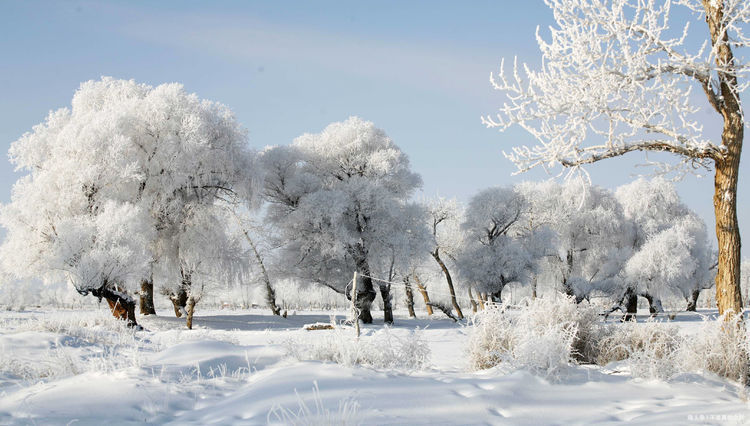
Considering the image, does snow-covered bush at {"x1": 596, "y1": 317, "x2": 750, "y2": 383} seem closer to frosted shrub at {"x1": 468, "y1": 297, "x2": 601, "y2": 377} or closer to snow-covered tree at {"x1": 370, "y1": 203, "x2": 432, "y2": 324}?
frosted shrub at {"x1": 468, "y1": 297, "x2": 601, "y2": 377}

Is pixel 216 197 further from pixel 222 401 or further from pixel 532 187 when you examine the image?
pixel 532 187

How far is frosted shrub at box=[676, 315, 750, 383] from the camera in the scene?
7125 mm

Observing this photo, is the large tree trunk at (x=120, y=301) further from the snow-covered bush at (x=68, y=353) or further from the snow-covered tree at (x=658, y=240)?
the snow-covered tree at (x=658, y=240)

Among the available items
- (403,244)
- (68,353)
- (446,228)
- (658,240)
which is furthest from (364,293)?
(68,353)

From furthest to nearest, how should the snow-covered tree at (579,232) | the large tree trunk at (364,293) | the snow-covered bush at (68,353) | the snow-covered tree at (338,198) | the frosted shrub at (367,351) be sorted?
the snow-covered tree at (579,232) → the large tree trunk at (364,293) → the snow-covered tree at (338,198) → the frosted shrub at (367,351) → the snow-covered bush at (68,353)

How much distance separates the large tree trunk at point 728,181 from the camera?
→ 7.69m

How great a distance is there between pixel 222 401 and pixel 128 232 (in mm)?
14304

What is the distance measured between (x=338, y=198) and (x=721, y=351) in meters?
18.9

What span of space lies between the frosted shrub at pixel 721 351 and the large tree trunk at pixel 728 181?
0.41 m

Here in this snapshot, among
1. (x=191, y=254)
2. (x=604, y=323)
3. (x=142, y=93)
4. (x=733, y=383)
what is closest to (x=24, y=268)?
(x=191, y=254)

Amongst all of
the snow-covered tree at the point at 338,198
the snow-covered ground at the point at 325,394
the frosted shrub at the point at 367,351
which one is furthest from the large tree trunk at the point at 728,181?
the snow-covered tree at the point at 338,198

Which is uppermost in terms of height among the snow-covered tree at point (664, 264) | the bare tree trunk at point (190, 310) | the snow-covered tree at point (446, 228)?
the snow-covered tree at point (446, 228)

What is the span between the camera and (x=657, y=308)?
3291cm

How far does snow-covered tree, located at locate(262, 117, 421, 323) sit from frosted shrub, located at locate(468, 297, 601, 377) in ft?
54.8
